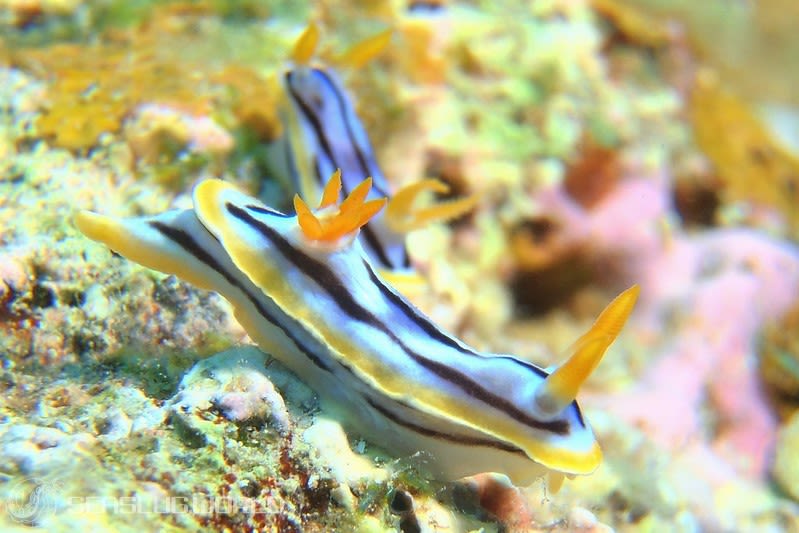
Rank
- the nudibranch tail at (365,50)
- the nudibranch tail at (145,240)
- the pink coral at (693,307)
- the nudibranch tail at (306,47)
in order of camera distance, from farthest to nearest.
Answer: the pink coral at (693,307) < the nudibranch tail at (365,50) < the nudibranch tail at (306,47) < the nudibranch tail at (145,240)

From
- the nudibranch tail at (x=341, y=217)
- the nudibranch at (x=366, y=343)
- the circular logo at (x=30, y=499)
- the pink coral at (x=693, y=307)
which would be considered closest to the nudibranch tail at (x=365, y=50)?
the pink coral at (x=693, y=307)

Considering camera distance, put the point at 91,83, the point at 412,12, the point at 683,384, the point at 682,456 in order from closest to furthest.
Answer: the point at 91,83
the point at 682,456
the point at 683,384
the point at 412,12

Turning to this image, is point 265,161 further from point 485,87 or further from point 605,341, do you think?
point 605,341

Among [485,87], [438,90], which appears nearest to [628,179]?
[485,87]

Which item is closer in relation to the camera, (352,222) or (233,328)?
(352,222)

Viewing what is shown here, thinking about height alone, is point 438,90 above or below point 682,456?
above

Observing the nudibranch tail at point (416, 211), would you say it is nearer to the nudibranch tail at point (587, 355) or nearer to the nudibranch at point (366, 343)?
the nudibranch at point (366, 343)
